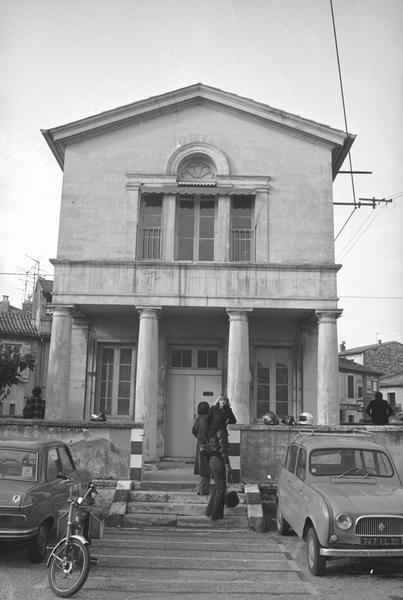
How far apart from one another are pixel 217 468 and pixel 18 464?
386 centimetres

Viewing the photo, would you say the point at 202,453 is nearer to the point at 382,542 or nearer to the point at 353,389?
the point at 382,542

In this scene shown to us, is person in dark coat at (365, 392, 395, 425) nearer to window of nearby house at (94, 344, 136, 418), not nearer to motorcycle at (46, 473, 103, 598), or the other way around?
window of nearby house at (94, 344, 136, 418)

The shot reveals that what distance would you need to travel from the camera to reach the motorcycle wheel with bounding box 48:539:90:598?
7.04 metres

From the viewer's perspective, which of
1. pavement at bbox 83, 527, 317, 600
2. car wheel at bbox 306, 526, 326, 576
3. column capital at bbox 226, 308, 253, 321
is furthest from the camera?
column capital at bbox 226, 308, 253, 321

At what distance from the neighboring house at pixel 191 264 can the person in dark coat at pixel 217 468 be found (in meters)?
4.05

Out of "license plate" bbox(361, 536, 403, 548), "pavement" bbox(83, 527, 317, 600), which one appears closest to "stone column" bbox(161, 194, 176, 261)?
"pavement" bbox(83, 527, 317, 600)

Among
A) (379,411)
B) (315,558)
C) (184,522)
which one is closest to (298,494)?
(315,558)

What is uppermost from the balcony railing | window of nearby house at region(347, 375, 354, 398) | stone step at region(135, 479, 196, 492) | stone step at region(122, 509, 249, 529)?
the balcony railing

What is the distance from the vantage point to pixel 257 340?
18.6 metres

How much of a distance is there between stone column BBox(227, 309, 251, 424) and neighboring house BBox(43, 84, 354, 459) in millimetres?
31

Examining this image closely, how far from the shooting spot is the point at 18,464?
920cm

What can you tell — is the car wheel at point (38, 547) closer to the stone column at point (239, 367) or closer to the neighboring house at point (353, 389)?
the stone column at point (239, 367)

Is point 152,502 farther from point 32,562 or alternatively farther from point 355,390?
point 355,390

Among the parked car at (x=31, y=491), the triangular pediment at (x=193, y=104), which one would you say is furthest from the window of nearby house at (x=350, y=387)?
the parked car at (x=31, y=491)
